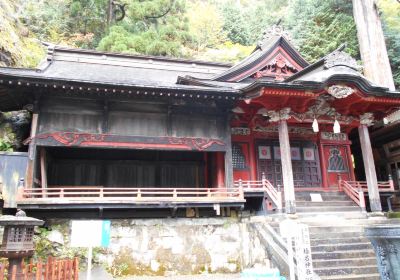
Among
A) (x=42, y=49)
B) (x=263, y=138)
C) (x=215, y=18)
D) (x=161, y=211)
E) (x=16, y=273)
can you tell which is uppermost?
(x=215, y=18)

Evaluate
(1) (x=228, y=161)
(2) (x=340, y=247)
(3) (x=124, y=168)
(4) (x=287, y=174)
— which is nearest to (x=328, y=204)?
(4) (x=287, y=174)

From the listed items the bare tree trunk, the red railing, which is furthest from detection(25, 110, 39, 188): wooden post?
the bare tree trunk

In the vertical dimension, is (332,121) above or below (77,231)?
above

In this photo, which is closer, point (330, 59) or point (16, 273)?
point (16, 273)

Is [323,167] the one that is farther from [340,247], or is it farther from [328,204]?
[340,247]

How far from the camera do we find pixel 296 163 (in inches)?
601

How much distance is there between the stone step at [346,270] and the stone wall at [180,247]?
2.03 m

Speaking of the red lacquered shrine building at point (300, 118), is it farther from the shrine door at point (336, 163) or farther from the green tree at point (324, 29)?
the green tree at point (324, 29)

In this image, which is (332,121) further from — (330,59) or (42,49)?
(42,49)

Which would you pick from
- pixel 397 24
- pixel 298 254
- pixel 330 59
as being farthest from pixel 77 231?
pixel 397 24

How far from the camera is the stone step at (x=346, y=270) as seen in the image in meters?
8.75

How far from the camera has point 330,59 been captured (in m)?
12.9

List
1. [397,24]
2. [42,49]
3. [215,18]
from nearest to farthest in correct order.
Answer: [42,49]
[397,24]
[215,18]

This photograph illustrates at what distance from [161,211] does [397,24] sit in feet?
87.4
